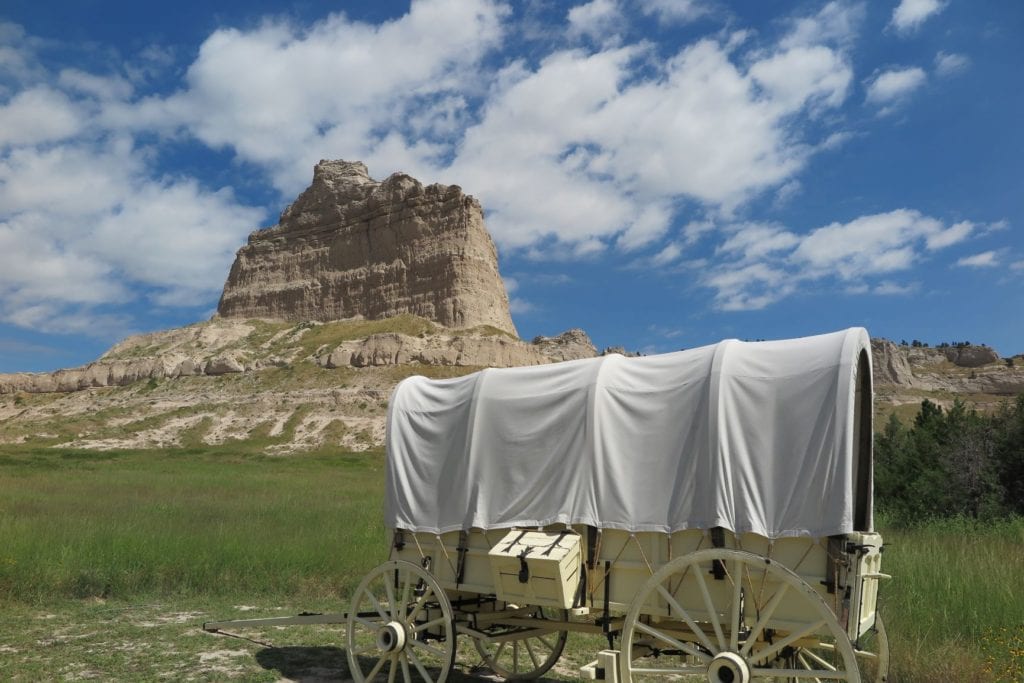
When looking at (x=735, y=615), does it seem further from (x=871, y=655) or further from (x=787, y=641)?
(x=871, y=655)

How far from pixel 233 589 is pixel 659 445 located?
357 inches

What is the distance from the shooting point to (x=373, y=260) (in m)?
118

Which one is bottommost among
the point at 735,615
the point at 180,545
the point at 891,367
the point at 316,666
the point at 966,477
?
the point at 316,666

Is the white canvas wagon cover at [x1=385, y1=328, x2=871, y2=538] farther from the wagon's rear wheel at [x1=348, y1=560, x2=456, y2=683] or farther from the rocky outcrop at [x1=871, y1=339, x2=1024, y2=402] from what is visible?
the rocky outcrop at [x1=871, y1=339, x2=1024, y2=402]

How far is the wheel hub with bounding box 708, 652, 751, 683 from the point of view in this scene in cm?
503

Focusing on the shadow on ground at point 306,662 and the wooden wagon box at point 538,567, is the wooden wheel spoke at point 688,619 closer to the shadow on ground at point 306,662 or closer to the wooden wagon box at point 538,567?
the wooden wagon box at point 538,567

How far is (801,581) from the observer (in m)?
4.84

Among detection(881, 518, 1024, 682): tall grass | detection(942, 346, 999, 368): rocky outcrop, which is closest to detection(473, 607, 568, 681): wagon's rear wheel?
detection(881, 518, 1024, 682): tall grass

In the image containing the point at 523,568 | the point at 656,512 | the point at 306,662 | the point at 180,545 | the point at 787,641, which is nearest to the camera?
the point at 787,641

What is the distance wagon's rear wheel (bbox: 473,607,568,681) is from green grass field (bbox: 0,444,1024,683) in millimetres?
408

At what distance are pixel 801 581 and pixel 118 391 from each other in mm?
110220

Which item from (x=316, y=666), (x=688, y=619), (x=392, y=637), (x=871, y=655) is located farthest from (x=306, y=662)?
(x=871, y=655)

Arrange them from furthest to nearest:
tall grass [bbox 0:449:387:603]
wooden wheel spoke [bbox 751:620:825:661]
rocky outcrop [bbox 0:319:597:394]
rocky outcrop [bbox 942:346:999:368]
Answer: rocky outcrop [bbox 942:346:999:368] → rocky outcrop [bbox 0:319:597:394] → tall grass [bbox 0:449:387:603] → wooden wheel spoke [bbox 751:620:825:661]

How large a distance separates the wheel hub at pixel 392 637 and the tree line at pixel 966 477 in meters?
15.6
